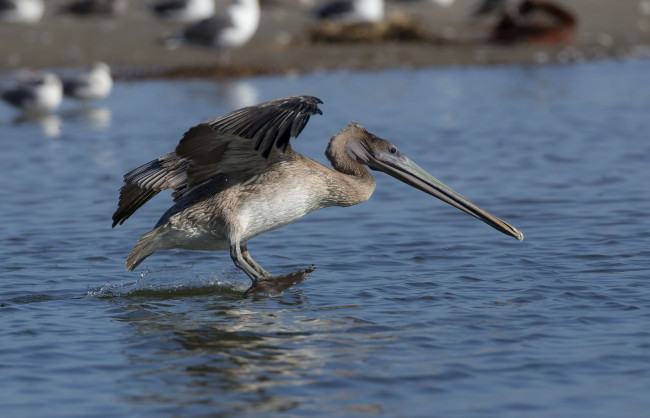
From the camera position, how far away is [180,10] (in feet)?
76.6

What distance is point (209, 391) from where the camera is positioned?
16.6 feet

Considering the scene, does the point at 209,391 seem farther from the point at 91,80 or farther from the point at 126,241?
the point at 91,80

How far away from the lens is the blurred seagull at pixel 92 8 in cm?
2378

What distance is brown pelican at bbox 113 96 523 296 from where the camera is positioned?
6.73m

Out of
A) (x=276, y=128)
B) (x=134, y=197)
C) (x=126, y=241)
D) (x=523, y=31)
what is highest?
(x=523, y=31)

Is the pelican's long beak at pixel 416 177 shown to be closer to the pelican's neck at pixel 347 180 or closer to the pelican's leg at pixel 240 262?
the pelican's neck at pixel 347 180

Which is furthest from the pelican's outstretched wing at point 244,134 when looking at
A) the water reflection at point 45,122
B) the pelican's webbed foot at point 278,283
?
the water reflection at point 45,122

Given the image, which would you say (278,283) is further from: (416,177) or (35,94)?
(35,94)

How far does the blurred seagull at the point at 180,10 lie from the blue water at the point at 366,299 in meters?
9.99

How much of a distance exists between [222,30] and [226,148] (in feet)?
47.3

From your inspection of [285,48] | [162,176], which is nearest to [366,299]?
[162,176]

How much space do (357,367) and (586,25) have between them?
20.7 metres

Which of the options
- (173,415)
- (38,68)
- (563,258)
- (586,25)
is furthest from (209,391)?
(586,25)

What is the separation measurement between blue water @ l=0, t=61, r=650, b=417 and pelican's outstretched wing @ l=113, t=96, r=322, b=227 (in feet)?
2.49
